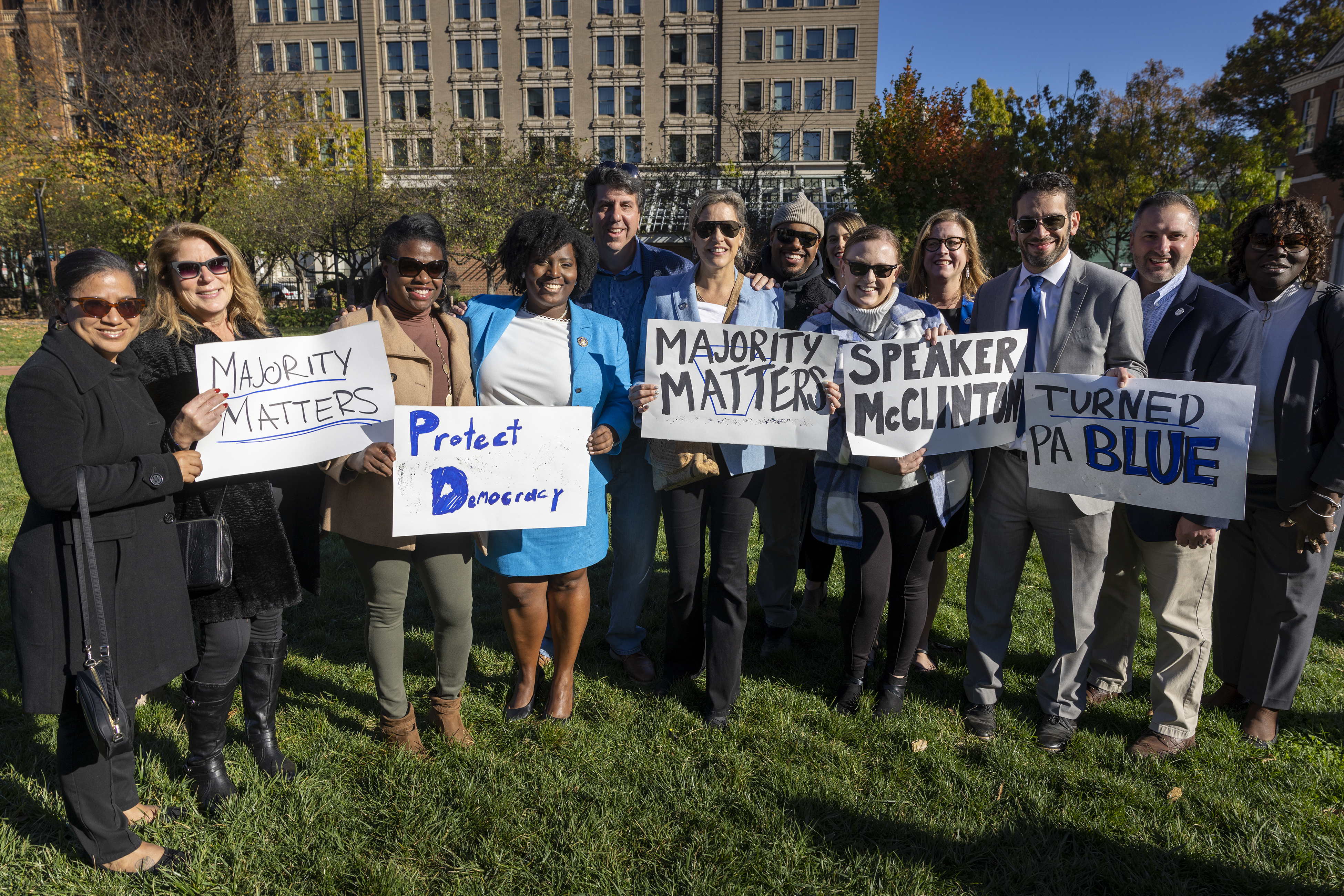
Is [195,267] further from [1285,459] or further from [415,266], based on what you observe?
[1285,459]

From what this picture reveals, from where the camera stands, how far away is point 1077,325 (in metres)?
3.49

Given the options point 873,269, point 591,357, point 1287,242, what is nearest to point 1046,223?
point 873,269

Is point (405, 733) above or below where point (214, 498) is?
below

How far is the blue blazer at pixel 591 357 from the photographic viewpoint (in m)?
3.56

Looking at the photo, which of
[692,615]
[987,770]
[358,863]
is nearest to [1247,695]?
[987,770]

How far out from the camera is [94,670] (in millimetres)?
2461

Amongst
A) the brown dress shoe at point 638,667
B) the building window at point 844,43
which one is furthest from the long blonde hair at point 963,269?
the building window at point 844,43

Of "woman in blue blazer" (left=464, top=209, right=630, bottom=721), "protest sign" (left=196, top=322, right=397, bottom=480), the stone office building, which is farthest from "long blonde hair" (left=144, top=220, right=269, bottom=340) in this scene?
the stone office building

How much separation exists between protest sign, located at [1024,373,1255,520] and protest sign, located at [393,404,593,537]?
7.02ft

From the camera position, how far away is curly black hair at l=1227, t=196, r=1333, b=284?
3.45 meters

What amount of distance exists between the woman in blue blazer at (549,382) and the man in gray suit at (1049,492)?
191cm

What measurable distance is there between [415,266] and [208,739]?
Answer: 2.20 m

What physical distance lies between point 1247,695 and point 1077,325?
2127 millimetres

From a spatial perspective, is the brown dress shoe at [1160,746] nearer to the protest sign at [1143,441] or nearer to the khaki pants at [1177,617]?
the khaki pants at [1177,617]
